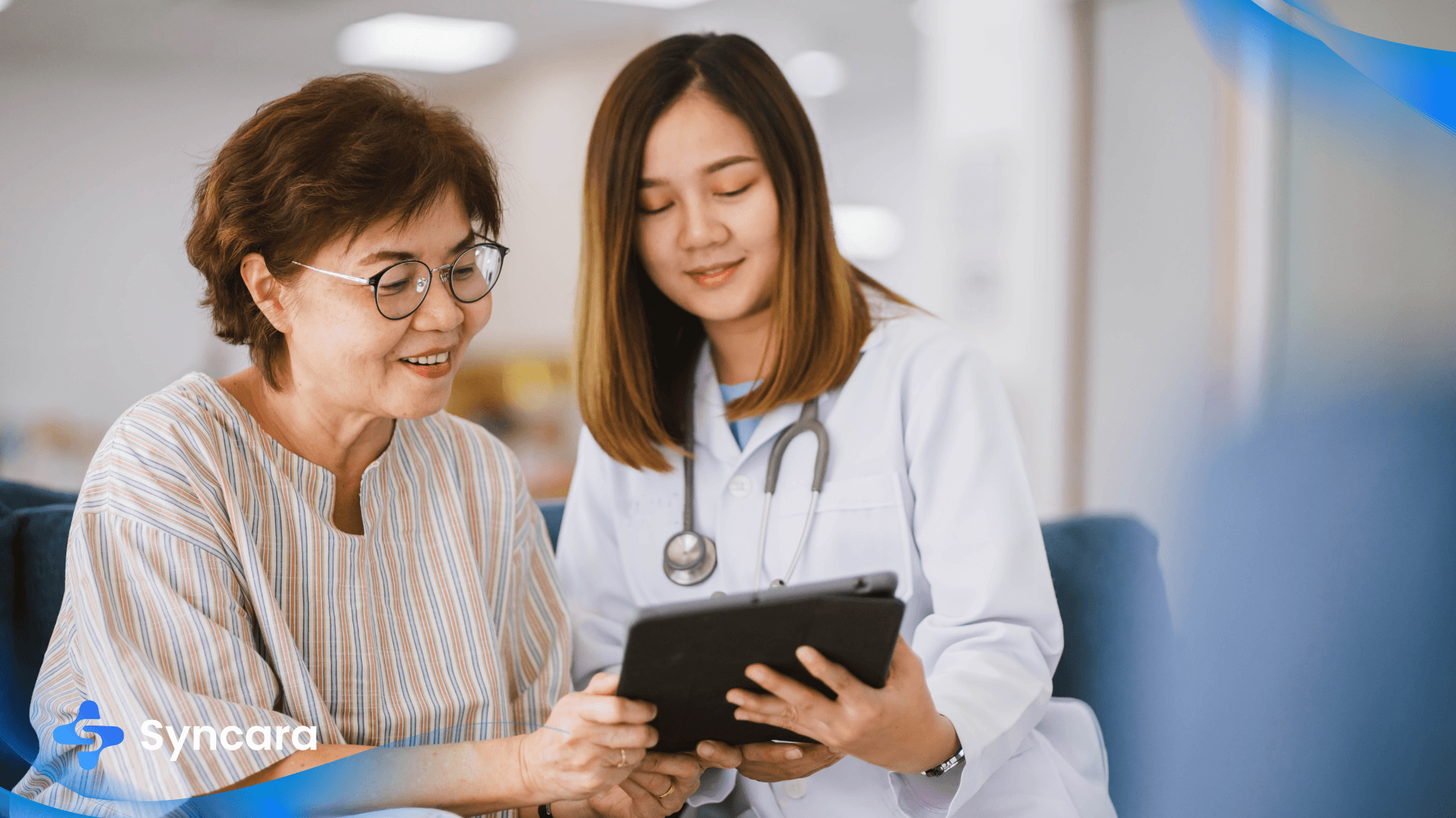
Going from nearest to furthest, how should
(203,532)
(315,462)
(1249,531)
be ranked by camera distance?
(203,532) → (315,462) → (1249,531)

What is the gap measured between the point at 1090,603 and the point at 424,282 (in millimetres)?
705

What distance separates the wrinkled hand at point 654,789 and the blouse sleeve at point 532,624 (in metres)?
0.10

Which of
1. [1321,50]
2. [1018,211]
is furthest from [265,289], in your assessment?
[1321,50]

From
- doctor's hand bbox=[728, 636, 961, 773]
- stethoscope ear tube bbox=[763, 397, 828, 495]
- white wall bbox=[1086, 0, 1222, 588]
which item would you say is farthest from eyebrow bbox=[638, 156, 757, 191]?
doctor's hand bbox=[728, 636, 961, 773]

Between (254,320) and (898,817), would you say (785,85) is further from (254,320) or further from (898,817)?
(898,817)

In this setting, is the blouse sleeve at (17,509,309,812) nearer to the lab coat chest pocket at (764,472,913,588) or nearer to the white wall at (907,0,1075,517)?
the lab coat chest pocket at (764,472,913,588)

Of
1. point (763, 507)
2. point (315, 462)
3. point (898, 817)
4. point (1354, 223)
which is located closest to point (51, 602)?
point (315, 462)

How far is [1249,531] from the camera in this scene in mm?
863

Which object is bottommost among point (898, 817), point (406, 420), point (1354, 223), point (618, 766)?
point (898, 817)

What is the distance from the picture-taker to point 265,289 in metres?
0.67

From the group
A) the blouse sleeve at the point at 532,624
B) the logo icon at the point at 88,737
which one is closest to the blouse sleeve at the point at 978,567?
the blouse sleeve at the point at 532,624

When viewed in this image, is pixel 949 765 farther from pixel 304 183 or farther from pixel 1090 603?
pixel 304 183

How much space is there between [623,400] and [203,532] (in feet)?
1.26

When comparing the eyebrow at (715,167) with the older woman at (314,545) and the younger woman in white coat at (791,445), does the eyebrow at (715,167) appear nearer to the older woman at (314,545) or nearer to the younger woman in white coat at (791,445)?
the younger woman in white coat at (791,445)
